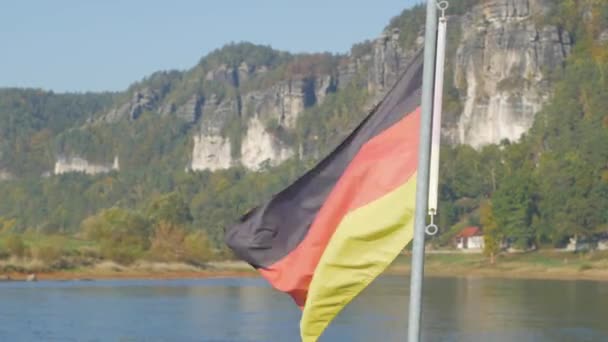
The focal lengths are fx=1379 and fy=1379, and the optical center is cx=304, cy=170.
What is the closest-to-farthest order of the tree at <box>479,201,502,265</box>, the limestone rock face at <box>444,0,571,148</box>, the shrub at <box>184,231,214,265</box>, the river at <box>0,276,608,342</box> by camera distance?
1. the river at <box>0,276,608,342</box>
2. the tree at <box>479,201,502,265</box>
3. the shrub at <box>184,231,214,265</box>
4. the limestone rock face at <box>444,0,571,148</box>

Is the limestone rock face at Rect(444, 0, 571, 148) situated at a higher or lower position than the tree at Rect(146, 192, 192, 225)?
higher

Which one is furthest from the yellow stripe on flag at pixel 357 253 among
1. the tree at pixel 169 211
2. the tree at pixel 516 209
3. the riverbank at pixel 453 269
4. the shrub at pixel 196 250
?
the tree at pixel 169 211

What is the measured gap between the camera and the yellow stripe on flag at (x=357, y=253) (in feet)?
30.4

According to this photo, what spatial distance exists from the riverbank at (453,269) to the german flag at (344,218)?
9677cm

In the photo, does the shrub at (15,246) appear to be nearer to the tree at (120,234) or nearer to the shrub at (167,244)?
the tree at (120,234)

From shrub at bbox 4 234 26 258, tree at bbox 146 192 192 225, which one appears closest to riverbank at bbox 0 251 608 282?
shrub at bbox 4 234 26 258

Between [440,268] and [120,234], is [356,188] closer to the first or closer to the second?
[440,268]

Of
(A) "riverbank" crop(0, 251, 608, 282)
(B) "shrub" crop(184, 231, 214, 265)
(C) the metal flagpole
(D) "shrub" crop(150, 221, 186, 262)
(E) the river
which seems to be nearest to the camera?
(C) the metal flagpole

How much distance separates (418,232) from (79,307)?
60.3 metres

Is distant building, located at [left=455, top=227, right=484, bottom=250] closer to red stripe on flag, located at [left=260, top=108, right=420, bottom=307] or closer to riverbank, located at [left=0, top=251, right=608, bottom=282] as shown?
riverbank, located at [left=0, top=251, right=608, bottom=282]

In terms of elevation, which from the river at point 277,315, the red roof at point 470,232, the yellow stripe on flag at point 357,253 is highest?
the yellow stripe on flag at point 357,253

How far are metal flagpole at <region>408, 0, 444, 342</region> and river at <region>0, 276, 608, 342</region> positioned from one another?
37.9m

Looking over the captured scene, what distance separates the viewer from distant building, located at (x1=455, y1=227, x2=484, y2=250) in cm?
14225

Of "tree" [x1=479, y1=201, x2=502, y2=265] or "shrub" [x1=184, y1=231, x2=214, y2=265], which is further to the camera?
"shrub" [x1=184, y1=231, x2=214, y2=265]
